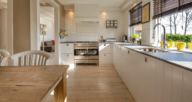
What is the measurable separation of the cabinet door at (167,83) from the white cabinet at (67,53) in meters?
3.87

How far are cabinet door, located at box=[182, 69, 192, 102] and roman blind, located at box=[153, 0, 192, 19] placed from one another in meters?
1.37

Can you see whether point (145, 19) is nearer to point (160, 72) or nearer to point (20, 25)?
point (160, 72)

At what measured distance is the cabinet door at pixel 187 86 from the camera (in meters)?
0.74

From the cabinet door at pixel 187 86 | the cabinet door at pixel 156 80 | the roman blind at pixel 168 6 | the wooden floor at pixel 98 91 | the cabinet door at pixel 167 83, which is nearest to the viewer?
the cabinet door at pixel 187 86

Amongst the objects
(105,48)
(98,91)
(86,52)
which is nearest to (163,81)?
(98,91)

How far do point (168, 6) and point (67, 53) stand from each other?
3.52 m

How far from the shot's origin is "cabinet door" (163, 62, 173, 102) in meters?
0.95

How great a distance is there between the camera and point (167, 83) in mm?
996

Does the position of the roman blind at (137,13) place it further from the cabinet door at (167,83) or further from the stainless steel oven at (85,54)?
the cabinet door at (167,83)

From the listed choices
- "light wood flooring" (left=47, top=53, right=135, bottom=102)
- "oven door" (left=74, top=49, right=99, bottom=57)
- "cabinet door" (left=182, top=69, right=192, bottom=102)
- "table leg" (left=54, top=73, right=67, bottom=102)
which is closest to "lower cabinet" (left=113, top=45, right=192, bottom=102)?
"cabinet door" (left=182, top=69, right=192, bottom=102)

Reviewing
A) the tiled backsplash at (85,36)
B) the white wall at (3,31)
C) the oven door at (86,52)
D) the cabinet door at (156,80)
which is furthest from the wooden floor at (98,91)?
the white wall at (3,31)

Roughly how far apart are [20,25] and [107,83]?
2329mm

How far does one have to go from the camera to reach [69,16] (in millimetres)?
4969

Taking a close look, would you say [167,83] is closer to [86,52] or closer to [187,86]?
[187,86]
